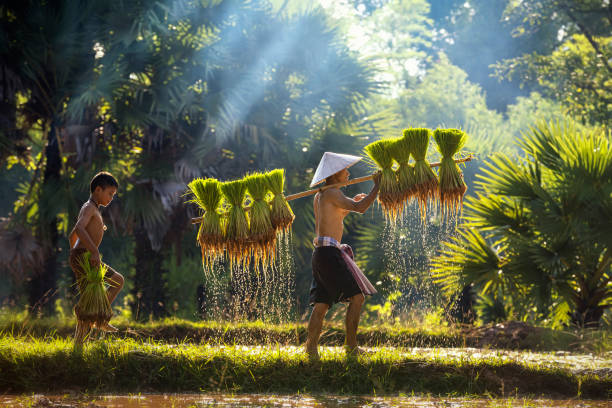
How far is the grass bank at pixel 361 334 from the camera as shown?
30.2ft

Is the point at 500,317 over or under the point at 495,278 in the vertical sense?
under

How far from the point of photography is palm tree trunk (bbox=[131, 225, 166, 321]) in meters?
13.2

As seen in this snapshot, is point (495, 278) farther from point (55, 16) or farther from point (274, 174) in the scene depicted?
point (55, 16)

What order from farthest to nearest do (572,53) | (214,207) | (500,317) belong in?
(572,53) → (500,317) → (214,207)

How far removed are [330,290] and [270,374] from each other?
0.99 m

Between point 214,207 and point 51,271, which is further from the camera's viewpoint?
point 51,271

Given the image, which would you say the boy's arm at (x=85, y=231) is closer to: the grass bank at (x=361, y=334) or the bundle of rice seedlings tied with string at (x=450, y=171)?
the grass bank at (x=361, y=334)

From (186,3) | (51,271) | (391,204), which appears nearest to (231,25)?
(186,3)

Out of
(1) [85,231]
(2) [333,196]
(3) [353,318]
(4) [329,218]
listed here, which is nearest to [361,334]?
(3) [353,318]

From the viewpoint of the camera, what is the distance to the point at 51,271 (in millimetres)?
13523

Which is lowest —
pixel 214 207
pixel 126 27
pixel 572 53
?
pixel 214 207

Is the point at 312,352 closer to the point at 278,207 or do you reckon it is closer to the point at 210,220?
the point at 278,207

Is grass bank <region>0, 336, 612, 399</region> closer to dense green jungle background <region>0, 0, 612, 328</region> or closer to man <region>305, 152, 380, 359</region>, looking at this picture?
man <region>305, 152, 380, 359</region>

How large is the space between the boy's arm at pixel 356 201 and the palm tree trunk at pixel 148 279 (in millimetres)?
7300
